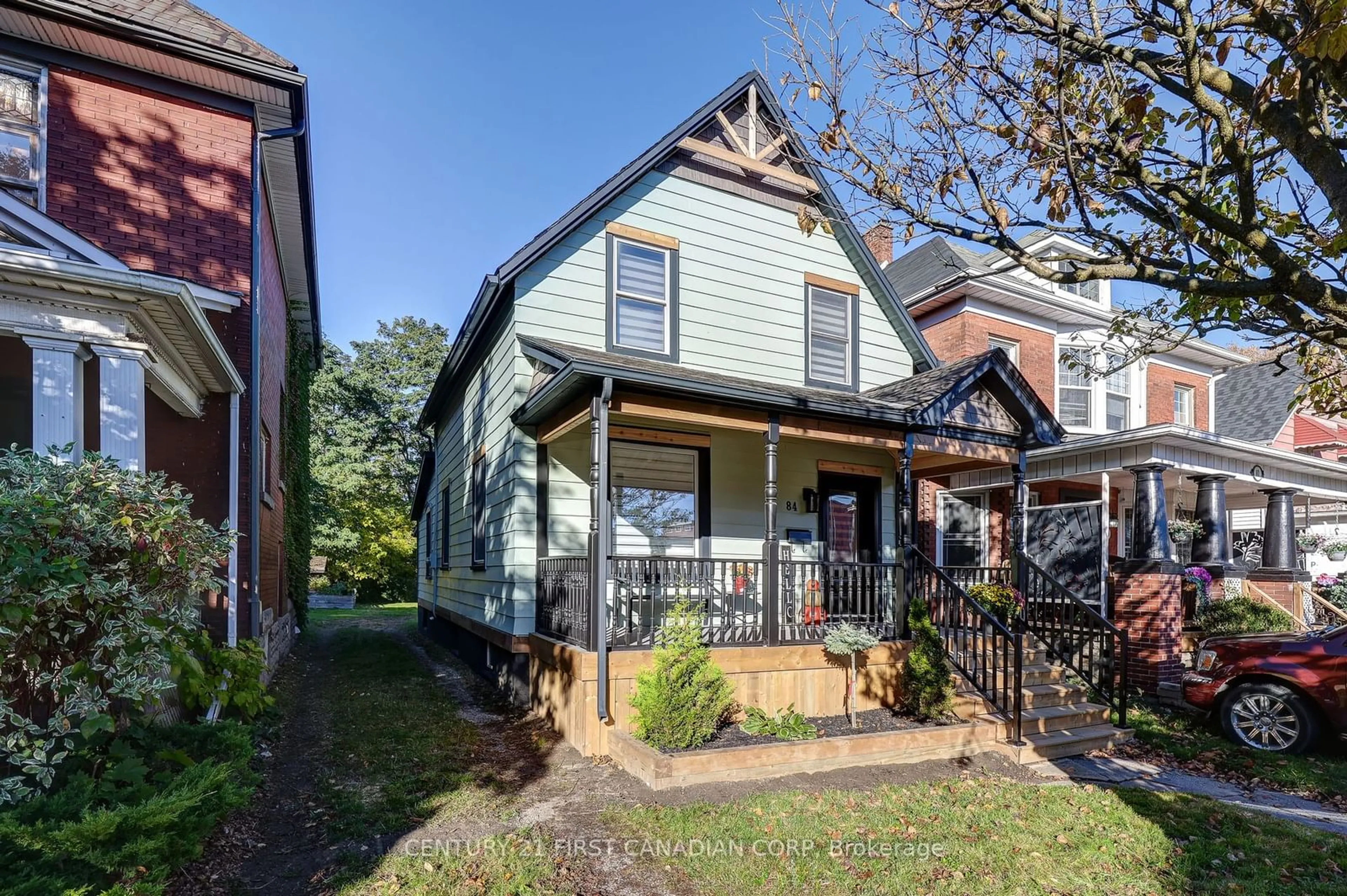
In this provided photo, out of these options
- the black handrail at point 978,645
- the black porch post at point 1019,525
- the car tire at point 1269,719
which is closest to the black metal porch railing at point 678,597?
the black handrail at point 978,645

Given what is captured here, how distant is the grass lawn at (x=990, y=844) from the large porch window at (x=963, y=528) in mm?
7503

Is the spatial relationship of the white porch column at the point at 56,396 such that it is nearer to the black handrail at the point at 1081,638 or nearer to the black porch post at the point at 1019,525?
the black porch post at the point at 1019,525

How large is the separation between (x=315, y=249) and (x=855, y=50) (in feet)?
35.0

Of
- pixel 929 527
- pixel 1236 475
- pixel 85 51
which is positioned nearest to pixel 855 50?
pixel 85 51

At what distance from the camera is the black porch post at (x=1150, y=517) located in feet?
31.9

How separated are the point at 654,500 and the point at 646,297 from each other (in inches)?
104

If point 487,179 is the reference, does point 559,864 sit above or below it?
below

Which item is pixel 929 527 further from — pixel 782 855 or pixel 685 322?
pixel 782 855

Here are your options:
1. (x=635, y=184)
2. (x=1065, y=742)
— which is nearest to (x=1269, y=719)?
(x=1065, y=742)

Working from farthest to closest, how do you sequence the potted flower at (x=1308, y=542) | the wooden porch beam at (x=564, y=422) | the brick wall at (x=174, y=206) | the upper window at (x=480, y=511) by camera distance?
the potted flower at (x=1308, y=542) < the upper window at (x=480, y=511) < the brick wall at (x=174, y=206) < the wooden porch beam at (x=564, y=422)

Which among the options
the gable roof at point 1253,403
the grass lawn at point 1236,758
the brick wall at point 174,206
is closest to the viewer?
the grass lawn at point 1236,758

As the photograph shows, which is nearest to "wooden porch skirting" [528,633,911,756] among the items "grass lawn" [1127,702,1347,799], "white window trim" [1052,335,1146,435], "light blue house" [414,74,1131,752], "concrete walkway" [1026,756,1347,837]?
"light blue house" [414,74,1131,752]

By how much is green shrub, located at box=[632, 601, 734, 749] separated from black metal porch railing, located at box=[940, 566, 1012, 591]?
4943 mm

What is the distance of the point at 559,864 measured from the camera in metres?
4.49
